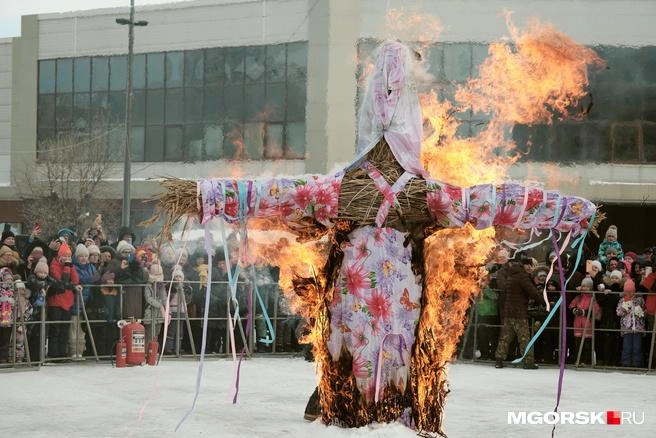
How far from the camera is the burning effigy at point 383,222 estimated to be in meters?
9.12

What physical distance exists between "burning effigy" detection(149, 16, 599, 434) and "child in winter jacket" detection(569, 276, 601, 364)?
9.80m

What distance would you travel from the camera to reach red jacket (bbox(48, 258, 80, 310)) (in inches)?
702

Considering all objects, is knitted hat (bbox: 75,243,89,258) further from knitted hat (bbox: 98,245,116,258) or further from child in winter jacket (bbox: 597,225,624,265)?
child in winter jacket (bbox: 597,225,624,265)

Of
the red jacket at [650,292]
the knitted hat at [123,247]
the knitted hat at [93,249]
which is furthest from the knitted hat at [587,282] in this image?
the knitted hat at [93,249]

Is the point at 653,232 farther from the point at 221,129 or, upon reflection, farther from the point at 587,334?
the point at 587,334

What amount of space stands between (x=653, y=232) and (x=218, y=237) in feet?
59.5

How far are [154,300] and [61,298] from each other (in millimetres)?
1545

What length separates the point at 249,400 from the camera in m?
13.2

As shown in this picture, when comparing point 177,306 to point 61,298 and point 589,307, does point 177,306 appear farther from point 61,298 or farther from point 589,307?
point 589,307

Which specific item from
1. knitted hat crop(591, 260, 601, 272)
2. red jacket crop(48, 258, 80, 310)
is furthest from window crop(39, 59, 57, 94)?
knitted hat crop(591, 260, 601, 272)

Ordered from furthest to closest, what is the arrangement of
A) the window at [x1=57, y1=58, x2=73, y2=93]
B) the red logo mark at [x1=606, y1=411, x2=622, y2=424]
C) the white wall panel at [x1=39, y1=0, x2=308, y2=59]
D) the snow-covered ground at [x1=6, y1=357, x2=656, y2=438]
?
the window at [x1=57, y1=58, x2=73, y2=93] → the white wall panel at [x1=39, y1=0, x2=308, y2=59] → the red logo mark at [x1=606, y1=411, x2=622, y2=424] → the snow-covered ground at [x1=6, y1=357, x2=656, y2=438]

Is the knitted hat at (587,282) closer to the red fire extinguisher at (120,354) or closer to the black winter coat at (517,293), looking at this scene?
the black winter coat at (517,293)

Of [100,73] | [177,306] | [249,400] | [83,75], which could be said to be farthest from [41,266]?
[83,75]

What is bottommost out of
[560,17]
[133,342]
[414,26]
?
[133,342]
